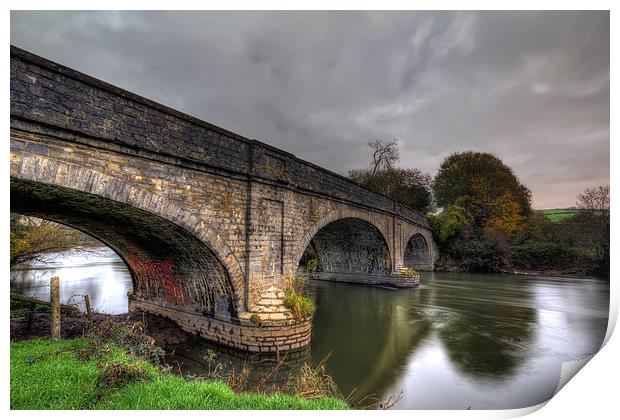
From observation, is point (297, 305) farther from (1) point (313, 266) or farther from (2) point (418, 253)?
(2) point (418, 253)

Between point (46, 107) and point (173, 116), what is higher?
point (173, 116)

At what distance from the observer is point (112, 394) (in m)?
3.44

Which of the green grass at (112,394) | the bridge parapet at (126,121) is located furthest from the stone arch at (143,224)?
the green grass at (112,394)

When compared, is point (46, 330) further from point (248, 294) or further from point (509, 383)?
point (509, 383)

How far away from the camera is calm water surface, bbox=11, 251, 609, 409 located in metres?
5.64

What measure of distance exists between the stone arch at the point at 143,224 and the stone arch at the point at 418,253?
836 inches

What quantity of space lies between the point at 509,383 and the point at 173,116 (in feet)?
25.9

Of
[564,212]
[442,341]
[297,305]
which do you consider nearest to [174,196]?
[297,305]

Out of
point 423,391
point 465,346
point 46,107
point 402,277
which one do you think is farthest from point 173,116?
point 402,277

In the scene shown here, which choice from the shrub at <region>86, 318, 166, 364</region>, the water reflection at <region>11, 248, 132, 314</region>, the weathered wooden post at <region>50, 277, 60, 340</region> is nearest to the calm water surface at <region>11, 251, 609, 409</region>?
the water reflection at <region>11, 248, 132, 314</region>

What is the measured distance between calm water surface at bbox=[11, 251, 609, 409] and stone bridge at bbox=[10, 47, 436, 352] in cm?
106

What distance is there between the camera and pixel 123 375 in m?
3.66

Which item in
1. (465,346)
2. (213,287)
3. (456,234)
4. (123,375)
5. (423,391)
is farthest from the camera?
(456,234)

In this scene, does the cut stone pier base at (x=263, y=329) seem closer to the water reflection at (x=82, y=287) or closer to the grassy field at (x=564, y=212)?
the water reflection at (x=82, y=287)
